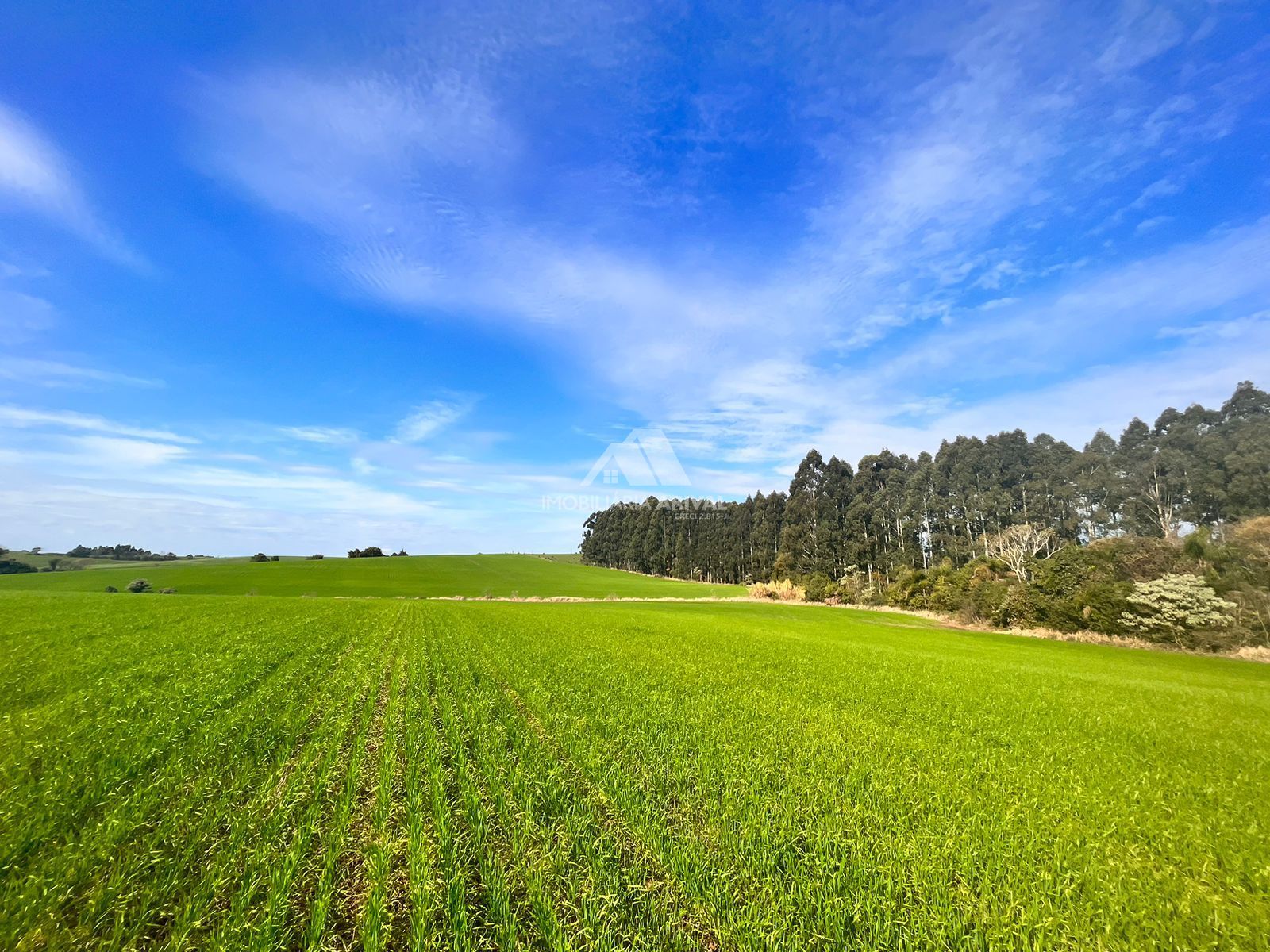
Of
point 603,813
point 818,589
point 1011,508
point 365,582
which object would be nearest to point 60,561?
point 365,582

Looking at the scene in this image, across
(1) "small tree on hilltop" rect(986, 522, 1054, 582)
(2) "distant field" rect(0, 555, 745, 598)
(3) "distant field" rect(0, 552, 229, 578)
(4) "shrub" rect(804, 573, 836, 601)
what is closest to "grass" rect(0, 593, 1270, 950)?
(1) "small tree on hilltop" rect(986, 522, 1054, 582)

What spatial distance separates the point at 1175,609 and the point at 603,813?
43.9 meters

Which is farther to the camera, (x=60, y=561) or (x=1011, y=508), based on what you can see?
(x=60, y=561)

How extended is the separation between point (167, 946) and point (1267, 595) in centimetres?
4936

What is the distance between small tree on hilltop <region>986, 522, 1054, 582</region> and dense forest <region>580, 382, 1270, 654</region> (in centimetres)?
23

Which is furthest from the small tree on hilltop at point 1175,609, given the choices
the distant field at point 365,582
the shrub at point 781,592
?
the distant field at point 365,582

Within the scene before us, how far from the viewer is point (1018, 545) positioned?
5506cm

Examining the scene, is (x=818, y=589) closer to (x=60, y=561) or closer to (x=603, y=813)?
(x=603, y=813)

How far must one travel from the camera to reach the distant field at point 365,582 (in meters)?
65.9

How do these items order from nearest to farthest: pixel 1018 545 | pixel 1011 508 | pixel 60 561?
pixel 1018 545 < pixel 1011 508 < pixel 60 561

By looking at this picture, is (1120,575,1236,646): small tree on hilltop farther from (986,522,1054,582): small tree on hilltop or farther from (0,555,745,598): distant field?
(0,555,745,598): distant field

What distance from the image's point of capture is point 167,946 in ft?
13.0

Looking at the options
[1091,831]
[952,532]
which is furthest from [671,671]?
[952,532]

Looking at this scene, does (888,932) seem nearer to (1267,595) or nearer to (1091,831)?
(1091,831)
